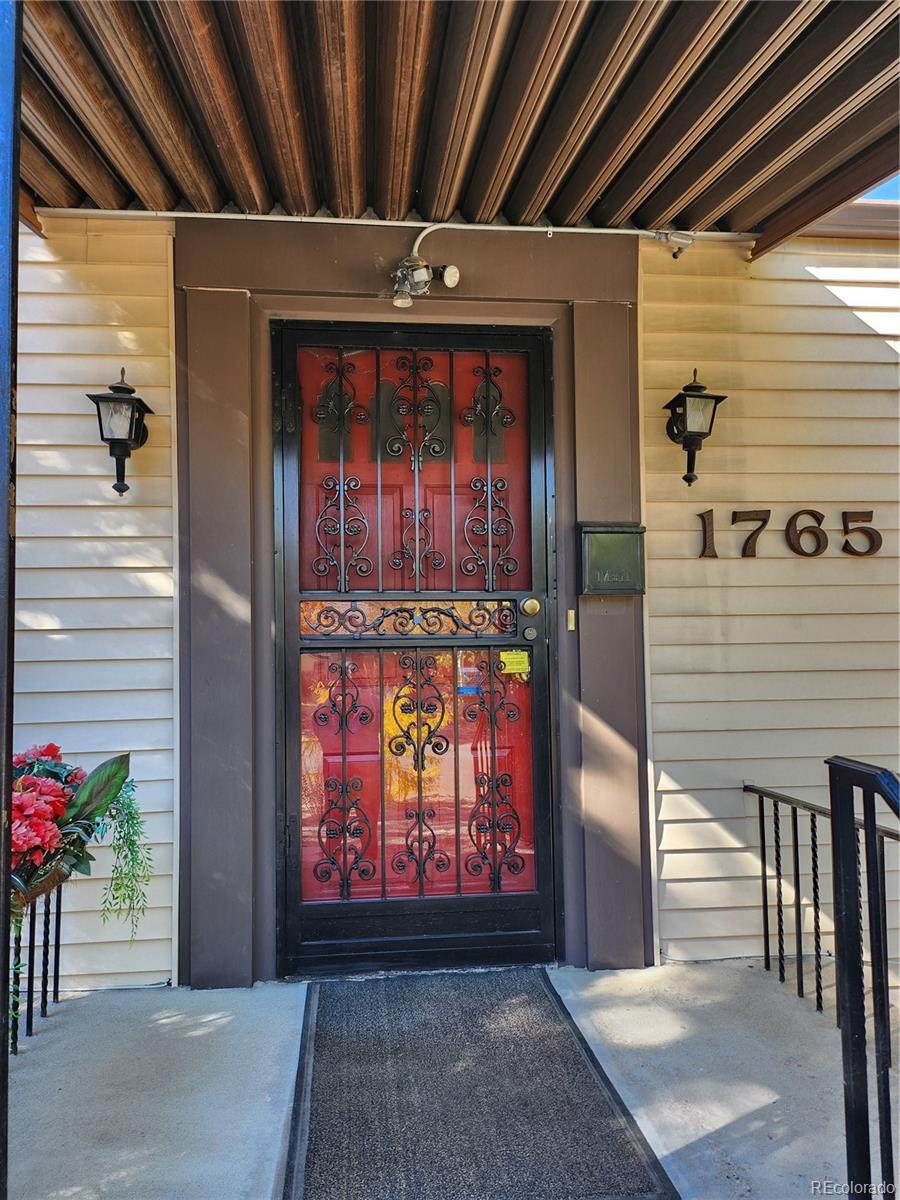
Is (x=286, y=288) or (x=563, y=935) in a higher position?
(x=286, y=288)

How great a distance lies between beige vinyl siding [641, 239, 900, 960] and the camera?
8.93 ft

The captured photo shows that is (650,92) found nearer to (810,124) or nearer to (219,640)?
(810,124)

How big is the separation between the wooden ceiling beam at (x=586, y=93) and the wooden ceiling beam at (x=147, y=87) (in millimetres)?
1116

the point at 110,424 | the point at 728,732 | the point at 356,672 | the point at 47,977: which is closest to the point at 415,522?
the point at 356,672

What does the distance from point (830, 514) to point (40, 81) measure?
3.12 m

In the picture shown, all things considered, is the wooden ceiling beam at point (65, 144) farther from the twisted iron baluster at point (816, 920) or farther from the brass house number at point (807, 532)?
the twisted iron baluster at point (816, 920)

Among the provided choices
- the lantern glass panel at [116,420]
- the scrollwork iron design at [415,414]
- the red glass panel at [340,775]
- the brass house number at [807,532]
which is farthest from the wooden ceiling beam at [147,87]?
the brass house number at [807,532]

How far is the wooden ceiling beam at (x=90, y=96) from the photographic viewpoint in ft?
5.69

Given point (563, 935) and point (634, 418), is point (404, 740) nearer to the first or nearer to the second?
point (563, 935)

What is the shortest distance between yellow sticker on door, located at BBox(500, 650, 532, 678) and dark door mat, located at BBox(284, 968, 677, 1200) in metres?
1.14

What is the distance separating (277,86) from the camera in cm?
190

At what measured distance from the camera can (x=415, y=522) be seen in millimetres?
2676

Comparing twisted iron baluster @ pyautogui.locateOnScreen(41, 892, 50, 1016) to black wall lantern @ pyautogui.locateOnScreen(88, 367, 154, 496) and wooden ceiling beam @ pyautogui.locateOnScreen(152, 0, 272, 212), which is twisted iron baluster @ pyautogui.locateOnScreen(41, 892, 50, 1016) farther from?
wooden ceiling beam @ pyautogui.locateOnScreen(152, 0, 272, 212)

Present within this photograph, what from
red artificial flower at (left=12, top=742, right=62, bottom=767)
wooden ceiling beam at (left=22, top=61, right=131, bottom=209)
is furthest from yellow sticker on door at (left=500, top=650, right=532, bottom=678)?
wooden ceiling beam at (left=22, top=61, right=131, bottom=209)
